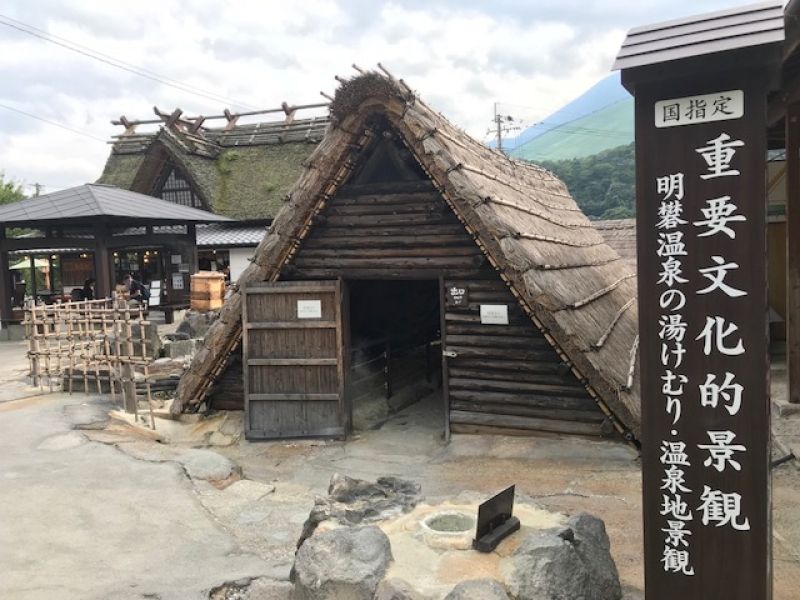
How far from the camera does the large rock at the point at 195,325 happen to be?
48.6ft

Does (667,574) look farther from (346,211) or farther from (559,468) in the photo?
(346,211)

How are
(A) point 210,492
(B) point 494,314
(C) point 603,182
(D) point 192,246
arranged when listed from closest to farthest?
(A) point 210,492 < (B) point 494,314 < (D) point 192,246 < (C) point 603,182

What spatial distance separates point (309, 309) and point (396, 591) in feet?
17.6

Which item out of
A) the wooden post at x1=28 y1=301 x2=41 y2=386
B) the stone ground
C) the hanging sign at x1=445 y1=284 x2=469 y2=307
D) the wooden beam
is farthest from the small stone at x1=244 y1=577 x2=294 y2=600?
the wooden beam

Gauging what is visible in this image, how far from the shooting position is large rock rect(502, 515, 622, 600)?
3.74 metres

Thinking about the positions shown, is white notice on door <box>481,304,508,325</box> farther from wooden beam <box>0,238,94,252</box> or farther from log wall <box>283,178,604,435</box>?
wooden beam <box>0,238,94,252</box>

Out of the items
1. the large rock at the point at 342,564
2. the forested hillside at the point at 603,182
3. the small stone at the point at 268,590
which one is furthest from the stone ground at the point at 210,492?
the forested hillside at the point at 603,182

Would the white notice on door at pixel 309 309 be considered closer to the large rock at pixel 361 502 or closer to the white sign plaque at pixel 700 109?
the large rock at pixel 361 502

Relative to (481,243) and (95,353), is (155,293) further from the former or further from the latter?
(481,243)

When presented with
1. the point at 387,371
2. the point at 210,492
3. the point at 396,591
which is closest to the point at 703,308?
the point at 396,591

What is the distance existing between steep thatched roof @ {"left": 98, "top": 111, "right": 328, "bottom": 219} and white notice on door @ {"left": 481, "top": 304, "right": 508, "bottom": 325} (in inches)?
618

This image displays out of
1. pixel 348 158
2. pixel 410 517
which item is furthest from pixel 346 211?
pixel 410 517

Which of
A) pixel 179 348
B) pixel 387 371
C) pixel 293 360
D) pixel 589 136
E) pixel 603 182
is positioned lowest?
pixel 387 371

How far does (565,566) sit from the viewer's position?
3.88 meters
